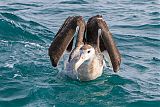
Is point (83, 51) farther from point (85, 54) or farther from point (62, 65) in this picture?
point (62, 65)

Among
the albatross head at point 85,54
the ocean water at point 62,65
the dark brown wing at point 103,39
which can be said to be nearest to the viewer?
the ocean water at point 62,65

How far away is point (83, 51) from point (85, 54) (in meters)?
0.08

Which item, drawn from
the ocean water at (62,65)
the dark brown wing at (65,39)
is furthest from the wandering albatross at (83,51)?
the ocean water at (62,65)

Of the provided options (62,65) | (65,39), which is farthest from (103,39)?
(62,65)

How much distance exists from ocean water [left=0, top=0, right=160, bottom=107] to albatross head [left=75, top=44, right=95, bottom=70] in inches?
21.6

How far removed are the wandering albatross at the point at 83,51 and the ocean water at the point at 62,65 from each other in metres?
0.26

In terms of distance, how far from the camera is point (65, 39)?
10.6m

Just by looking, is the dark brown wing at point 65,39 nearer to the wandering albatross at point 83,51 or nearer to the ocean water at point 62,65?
the wandering albatross at point 83,51

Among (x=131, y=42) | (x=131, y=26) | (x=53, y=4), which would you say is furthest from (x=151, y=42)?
(x=53, y=4)

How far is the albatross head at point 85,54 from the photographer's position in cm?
1042

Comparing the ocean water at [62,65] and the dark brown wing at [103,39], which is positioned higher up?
the dark brown wing at [103,39]

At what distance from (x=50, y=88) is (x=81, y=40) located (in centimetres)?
151

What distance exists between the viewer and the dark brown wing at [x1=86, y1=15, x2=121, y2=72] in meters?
10.7

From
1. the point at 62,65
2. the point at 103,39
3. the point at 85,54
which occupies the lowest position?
the point at 62,65
